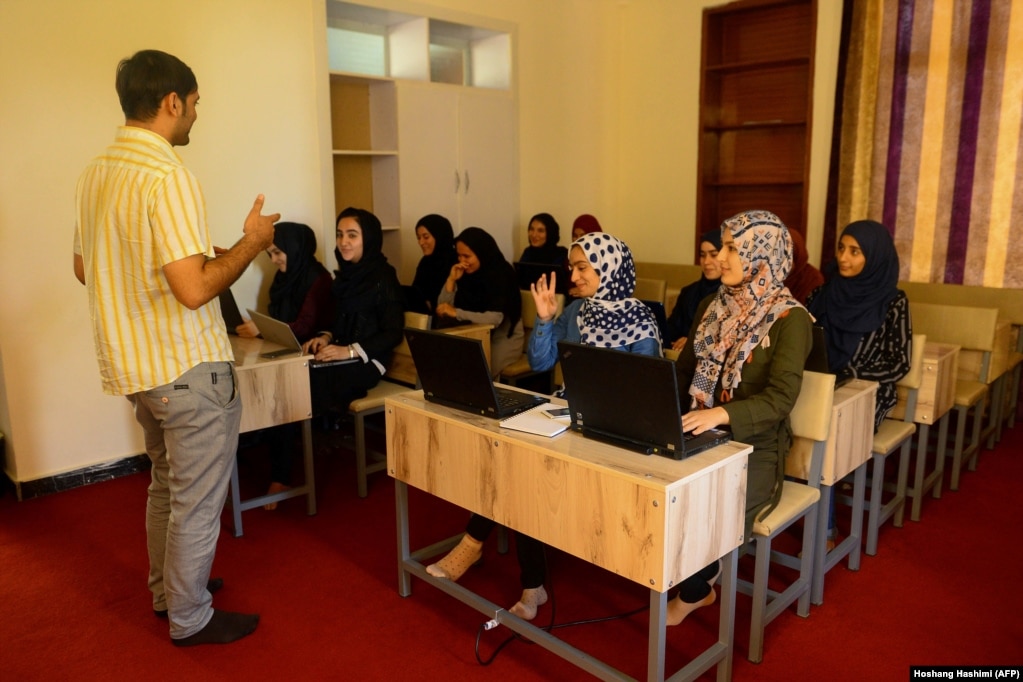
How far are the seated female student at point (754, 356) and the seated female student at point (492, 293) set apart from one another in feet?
6.14

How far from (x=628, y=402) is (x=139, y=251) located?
127 centimetres

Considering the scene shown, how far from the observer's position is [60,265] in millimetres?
3432

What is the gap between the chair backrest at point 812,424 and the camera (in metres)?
2.21

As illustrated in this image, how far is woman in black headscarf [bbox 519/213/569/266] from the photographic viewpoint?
5129 millimetres

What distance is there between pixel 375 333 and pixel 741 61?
10.7 ft

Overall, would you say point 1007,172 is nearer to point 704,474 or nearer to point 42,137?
point 704,474

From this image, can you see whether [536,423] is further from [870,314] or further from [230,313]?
[230,313]

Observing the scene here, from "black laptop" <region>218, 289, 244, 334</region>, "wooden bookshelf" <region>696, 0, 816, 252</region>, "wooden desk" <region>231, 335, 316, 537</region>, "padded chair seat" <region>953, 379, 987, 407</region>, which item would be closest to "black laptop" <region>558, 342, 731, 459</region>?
"wooden desk" <region>231, 335, 316, 537</region>

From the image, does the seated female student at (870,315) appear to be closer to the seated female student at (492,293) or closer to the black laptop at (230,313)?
the seated female student at (492,293)

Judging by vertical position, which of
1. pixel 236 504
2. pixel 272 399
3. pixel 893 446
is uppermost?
pixel 272 399

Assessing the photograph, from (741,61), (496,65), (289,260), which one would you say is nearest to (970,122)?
(741,61)

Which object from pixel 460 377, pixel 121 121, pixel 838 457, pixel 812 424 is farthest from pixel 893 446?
pixel 121 121

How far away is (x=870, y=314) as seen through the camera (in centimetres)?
300

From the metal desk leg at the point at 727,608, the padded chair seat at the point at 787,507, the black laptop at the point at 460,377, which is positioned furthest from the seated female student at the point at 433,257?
the metal desk leg at the point at 727,608
